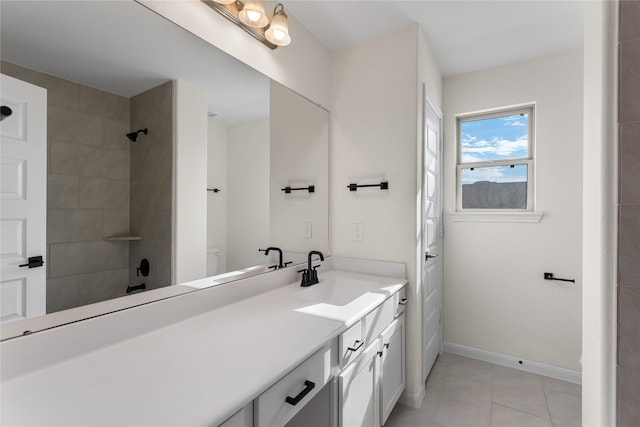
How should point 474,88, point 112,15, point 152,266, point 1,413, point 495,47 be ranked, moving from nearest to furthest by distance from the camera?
point 1,413
point 112,15
point 152,266
point 495,47
point 474,88

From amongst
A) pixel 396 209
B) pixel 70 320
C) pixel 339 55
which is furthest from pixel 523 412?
pixel 339 55

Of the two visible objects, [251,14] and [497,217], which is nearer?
[251,14]

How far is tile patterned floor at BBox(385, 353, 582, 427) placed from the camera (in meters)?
1.79

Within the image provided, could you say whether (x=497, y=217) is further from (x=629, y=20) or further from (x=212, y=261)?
(x=212, y=261)

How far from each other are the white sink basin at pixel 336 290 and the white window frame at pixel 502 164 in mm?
1359

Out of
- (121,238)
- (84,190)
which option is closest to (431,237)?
(121,238)

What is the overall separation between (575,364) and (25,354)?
320cm

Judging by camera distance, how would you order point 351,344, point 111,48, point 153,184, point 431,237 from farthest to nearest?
1. point 431,237
2. point 351,344
3. point 153,184
4. point 111,48

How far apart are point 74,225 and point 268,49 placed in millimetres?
1310

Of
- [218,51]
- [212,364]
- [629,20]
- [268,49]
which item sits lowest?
[212,364]

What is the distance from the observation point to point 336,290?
1.81m

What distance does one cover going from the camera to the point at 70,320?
87cm

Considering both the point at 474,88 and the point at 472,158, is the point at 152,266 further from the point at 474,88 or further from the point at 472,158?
the point at 474,88

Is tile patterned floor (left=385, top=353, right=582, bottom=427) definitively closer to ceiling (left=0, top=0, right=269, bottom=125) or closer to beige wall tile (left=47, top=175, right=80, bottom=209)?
beige wall tile (left=47, top=175, right=80, bottom=209)
